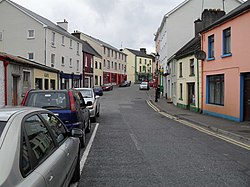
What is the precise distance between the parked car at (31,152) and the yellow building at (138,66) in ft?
276

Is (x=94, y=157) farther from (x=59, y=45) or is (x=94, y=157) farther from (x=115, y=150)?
(x=59, y=45)

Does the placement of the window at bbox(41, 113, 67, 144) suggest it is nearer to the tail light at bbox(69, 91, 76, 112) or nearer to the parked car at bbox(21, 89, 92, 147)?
the parked car at bbox(21, 89, 92, 147)

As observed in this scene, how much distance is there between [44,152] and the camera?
338 centimetres

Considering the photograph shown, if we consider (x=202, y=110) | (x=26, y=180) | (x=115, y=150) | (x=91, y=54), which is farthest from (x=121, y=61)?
(x=26, y=180)

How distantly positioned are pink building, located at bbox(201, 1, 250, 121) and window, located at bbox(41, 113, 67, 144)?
12.0 metres

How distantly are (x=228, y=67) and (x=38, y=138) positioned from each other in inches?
583

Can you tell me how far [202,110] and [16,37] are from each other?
26.3m

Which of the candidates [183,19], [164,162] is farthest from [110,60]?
[164,162]

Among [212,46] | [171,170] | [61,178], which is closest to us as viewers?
[61,178]

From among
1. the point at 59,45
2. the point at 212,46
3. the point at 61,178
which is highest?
the point at 59,45

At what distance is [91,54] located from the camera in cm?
5497

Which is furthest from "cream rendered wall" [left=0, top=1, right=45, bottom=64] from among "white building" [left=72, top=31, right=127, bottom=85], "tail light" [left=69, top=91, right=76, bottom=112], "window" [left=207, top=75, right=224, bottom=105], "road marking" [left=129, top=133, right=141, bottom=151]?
"tail light" [left=69, top=91, right=76, bottom=112]

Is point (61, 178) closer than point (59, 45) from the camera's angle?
Yes

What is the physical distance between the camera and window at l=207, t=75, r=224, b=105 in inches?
697
